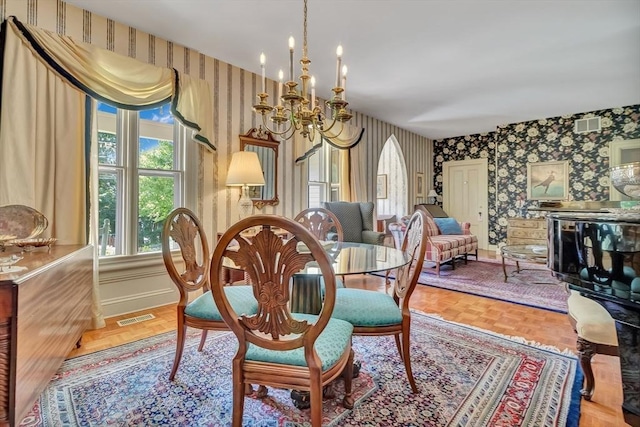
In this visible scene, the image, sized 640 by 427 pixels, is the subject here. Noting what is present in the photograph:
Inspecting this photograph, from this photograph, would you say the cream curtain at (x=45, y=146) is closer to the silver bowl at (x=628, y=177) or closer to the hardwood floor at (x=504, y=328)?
the hardwood floor at (x=504, y=328)

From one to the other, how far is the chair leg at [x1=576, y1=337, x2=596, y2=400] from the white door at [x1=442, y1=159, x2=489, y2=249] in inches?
226

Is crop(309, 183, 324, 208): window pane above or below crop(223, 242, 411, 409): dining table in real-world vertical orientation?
above

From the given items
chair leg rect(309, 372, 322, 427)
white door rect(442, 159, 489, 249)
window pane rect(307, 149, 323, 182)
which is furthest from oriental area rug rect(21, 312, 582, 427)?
white door rect(442, 159, 489, 249)

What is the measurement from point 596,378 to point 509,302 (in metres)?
1.40

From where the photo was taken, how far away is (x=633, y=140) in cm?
496

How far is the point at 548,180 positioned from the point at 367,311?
237 inches

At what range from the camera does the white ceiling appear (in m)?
2.45

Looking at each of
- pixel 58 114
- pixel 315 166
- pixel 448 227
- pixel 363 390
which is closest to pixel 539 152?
pixel 448 227

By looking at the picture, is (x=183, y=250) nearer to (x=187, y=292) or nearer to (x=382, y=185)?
(x=187, y=292)

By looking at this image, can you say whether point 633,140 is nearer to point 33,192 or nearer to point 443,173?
point 443,173

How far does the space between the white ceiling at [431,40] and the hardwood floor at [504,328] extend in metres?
2.57

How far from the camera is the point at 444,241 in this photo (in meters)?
4.43

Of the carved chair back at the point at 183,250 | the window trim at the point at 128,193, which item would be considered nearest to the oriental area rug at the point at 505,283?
the carved chair back at the point at 183,250

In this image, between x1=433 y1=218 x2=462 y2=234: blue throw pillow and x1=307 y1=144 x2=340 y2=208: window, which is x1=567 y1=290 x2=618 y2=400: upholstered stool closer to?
x1=307 y1=144 x2=340 y2=208: window
